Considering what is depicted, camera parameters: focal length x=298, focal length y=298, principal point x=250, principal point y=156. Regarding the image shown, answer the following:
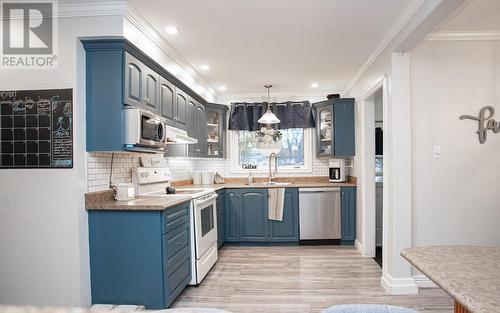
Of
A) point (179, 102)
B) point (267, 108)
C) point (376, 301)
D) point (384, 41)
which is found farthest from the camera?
point (267, 108)

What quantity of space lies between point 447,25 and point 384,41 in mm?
531

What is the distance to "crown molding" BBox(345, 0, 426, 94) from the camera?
7.63 ft

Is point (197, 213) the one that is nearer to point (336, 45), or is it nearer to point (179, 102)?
point (179, 102)

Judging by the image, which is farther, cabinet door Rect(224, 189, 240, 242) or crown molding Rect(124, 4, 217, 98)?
cabinet door Rect(224, 189, 240, 242)

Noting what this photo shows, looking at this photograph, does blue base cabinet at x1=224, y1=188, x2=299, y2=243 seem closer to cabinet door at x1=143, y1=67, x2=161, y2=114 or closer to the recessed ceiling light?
cabinet door at x1=143, y1=67, x2=161, y2=114

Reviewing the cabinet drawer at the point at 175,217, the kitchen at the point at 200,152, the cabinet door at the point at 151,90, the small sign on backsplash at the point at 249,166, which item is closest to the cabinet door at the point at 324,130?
the kitchen at the point at 200,152

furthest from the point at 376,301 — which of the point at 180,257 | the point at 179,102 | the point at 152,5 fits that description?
the point at 152,5

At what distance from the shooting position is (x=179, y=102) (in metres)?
3.48

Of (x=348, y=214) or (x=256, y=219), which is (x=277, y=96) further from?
(x=348, y=214)

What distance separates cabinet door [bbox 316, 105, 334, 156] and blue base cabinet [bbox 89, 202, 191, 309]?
312 centimetres

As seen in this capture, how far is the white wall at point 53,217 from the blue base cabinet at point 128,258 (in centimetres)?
9

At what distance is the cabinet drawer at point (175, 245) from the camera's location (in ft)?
7.83

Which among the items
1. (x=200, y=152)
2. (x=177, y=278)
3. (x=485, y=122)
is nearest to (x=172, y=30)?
(x=200, y=152)

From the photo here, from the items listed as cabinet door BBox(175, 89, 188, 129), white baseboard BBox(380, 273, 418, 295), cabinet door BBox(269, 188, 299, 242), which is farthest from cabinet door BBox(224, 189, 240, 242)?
white baseboard BBox(380, 273, 418, 295)
